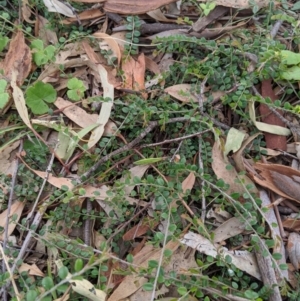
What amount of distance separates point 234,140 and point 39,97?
736mm

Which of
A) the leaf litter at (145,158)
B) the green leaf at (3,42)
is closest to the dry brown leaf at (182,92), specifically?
the leaf litter at (145,158)

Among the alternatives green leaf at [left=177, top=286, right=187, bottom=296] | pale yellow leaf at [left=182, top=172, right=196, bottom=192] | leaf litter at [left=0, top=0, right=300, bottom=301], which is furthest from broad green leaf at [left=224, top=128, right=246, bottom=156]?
green leaf at [left=177, top=286, right=187, bottom=296]

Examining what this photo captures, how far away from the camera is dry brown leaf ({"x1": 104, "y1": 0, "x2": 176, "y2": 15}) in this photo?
174cm

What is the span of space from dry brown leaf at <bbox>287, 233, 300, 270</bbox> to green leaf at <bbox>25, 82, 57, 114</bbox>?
98 centimetres

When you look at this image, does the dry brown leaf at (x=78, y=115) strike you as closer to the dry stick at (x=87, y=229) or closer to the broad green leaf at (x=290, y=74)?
the dry stick at (x=87, y=229)

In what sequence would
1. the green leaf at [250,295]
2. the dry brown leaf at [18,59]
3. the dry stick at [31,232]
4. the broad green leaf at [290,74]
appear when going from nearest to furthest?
the green leaf at [250,295], the dry stick at [31,232], the broad green leaf at [290,74], the dry brown leaf at [18,59]

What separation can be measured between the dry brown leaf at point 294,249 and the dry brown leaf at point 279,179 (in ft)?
0.43

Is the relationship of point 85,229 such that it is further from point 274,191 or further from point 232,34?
point 232,34

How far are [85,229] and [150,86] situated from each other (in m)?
0.59

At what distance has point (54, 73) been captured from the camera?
174 cm

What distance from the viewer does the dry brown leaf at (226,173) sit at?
1503 mm

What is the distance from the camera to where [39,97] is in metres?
1.67

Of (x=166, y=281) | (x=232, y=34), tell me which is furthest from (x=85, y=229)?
(x=232, y=34)

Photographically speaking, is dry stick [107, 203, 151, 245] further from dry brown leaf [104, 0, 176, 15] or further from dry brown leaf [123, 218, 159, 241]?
dry brown leaf [104, 0, 176, 15]
